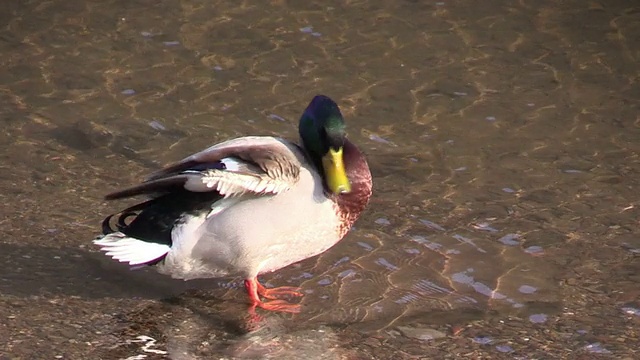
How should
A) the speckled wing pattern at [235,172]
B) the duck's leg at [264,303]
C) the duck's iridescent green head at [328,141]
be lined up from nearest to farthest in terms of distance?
the speckled wing pattern at [235,172] < the duck's iridescent green head at [328,141] < the duck's leg at [264,303]

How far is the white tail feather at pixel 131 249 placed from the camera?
4527mm

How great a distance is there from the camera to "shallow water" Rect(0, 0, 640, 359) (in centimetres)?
463

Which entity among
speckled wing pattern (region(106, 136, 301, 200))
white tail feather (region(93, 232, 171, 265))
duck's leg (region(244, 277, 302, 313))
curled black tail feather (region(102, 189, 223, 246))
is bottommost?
duck's leg (region(244, 277, 302, 313))

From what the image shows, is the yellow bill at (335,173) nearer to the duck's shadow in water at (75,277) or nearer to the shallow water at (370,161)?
the shallow water at (370,161)

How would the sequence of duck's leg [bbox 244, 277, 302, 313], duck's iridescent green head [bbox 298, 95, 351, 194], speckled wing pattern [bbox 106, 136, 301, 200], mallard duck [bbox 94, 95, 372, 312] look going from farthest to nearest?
duck's leg [bbox 244, 277, 302, 313] < duck's iridescent green head [bbox 298, 95, 351, 194] < mallard duck [bbox 94, 95, 372, 312] < speckled wing pattern [bbox 106, 136, 301, 200]

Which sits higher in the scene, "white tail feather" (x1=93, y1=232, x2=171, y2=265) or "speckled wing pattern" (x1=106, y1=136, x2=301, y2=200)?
"speckled wing pattern" (x1=106, y1=136, x2=301, y2=200)

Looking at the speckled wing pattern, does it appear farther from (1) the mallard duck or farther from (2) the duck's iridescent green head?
(2) the duck's iridescent green head

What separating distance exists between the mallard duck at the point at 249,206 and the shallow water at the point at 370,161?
0.29 m

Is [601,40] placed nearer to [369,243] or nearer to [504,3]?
[504,3]

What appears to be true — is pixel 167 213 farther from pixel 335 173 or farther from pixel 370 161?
pixel 370 161

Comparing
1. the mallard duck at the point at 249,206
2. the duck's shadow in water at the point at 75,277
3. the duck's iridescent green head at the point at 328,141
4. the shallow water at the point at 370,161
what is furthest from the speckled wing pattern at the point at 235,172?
the shallow water at the point at 370,161

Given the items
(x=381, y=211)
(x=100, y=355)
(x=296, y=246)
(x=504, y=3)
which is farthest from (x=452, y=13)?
(x=100, y=355)

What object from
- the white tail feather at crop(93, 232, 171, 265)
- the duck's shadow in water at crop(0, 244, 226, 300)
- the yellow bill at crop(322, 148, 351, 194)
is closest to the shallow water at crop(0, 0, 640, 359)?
the duck's shadow in water at crop(0, 244, 226, 300)

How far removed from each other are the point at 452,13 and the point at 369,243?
3.03m
